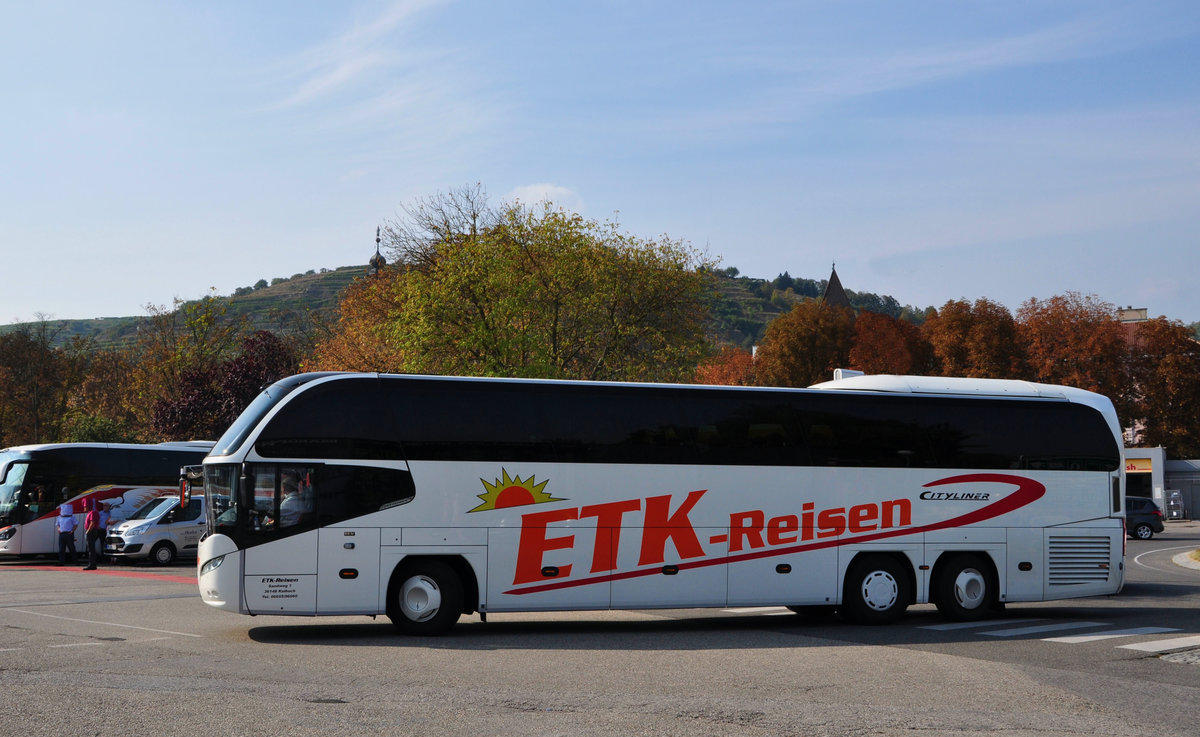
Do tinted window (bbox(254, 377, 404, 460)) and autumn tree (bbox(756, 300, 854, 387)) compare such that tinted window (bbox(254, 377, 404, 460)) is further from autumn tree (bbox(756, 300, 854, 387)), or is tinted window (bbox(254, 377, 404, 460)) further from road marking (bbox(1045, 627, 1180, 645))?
autumn tree (bbox(756, 300, 854, 387))

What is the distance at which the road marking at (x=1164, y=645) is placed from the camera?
13016 millimetres

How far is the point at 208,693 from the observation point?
9492mm

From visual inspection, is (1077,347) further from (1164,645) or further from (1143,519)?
(1164,645)

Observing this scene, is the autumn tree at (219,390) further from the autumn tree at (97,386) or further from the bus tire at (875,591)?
the bus tire at (875,591)

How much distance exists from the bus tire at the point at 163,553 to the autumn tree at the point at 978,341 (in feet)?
158

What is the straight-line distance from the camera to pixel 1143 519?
4444 centimetres

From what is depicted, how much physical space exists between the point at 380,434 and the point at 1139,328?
6573cm

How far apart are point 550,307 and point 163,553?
14.2 metres

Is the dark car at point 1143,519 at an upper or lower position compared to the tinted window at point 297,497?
lower

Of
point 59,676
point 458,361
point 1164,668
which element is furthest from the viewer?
point 458,361

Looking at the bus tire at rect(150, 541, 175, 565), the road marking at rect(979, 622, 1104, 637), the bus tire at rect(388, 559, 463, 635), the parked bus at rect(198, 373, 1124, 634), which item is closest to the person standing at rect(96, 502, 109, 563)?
the bus tire at rect(150, 541, 175, 565)

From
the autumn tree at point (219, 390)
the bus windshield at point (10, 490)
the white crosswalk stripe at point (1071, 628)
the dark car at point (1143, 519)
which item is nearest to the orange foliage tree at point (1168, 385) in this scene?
the dark car at point (1143, 519)

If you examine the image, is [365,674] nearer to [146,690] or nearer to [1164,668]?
[146,690]

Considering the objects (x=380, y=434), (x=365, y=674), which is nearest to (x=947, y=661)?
(x=365, y=674)
